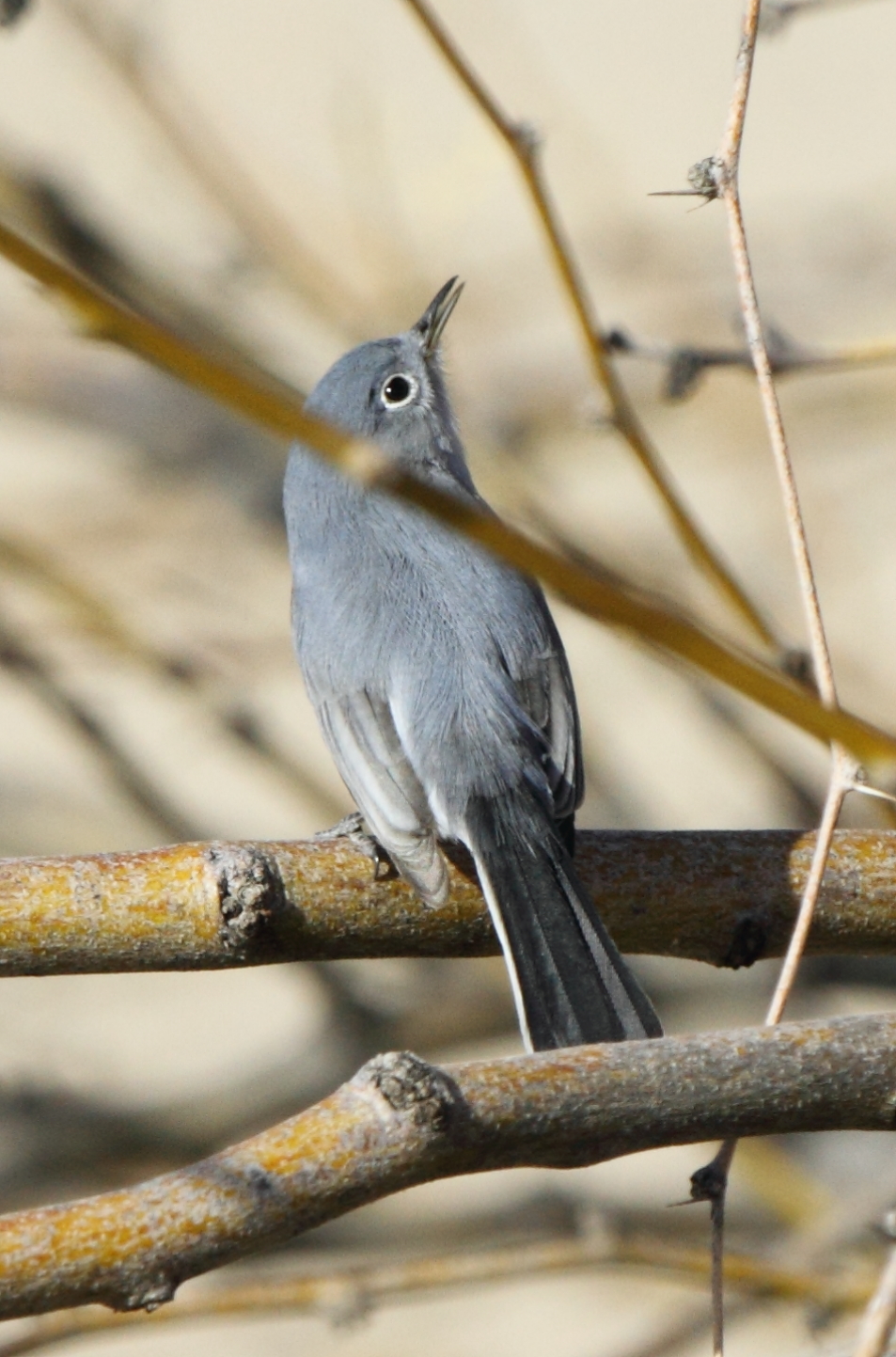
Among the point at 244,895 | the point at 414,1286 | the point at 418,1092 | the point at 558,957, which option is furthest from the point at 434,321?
the point at 418,1092

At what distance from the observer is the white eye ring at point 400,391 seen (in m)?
2.62

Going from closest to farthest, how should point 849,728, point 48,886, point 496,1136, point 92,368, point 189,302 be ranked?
point 849,728 < point 496,1136 < point 48,886 < point 189,302 < point 92,368

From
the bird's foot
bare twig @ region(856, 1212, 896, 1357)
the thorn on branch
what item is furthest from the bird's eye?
bare twig @ region(856, 1212, 896, 1357)

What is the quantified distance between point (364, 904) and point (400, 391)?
A: 129cm

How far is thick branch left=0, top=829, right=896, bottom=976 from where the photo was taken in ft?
4.70

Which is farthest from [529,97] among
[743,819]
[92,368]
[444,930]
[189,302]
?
[444,930]

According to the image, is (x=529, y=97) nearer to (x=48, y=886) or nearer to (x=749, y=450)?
(x=749, y=450)

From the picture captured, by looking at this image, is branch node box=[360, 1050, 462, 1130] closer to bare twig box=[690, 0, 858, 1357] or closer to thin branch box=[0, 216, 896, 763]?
bare twig box=[690, 0, 858, 1357]

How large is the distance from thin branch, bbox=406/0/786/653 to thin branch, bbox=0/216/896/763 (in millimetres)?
590

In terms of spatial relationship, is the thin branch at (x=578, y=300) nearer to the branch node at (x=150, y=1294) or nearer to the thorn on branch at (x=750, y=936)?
the thorn on branch at (x=750, y=936)

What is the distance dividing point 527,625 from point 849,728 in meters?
1.55

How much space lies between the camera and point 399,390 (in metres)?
2.63

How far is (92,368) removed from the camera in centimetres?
389

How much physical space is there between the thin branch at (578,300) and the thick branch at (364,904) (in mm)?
269
